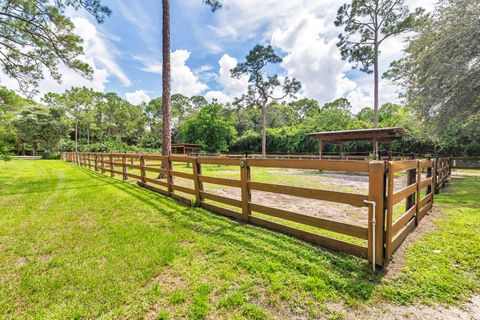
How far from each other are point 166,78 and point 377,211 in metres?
8.80

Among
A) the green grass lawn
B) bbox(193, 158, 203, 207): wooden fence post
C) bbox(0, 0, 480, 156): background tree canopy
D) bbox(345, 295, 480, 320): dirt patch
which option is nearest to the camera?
bbox(345, 295, 480, 320): dirt patch

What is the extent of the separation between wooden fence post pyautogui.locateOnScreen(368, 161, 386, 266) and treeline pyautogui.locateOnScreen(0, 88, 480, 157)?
10756 millimetres

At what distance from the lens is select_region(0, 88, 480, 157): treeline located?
17.3 meters

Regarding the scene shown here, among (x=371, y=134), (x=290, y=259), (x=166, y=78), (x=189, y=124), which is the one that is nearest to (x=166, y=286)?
(x=290, y=259)

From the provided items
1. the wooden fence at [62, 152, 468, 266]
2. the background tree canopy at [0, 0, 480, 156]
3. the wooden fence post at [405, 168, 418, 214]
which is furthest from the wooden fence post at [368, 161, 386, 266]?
the background tree canopy at [0, 0, 480, 156]

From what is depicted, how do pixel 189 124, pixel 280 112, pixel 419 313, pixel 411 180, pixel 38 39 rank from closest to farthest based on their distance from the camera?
pixel 419 313 → pixel 411 180 → pixel 38 39 → pixel 189 124 → pixel 280 112

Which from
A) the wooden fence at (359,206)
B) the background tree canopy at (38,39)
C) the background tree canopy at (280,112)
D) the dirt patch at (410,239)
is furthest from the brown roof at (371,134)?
the background tree canopy at (38,39)

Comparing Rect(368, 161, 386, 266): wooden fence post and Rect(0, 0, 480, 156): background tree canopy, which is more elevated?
Rect(0, 0, 480, 156): background tree canopy

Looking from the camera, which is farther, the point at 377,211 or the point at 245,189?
the point at 245,189

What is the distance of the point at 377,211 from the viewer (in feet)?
7.18

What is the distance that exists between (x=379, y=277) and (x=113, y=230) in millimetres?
3555

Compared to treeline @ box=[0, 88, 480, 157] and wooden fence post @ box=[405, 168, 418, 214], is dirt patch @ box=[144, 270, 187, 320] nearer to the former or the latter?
wooden fence post @ box=[405, 168, 418, 214]

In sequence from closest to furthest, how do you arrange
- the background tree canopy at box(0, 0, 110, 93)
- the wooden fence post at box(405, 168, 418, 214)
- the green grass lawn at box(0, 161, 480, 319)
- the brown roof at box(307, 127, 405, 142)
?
the green grass lawn at box(0, 161, 480, 319) → the wooden fence post at box(405, 168, 418, 214) → the background tree canopy at box(0, 0, 110, 93) → the brown roof at box(307, 127, 405, 142)

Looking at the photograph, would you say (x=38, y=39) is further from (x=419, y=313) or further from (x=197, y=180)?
(x=419, y=313)
